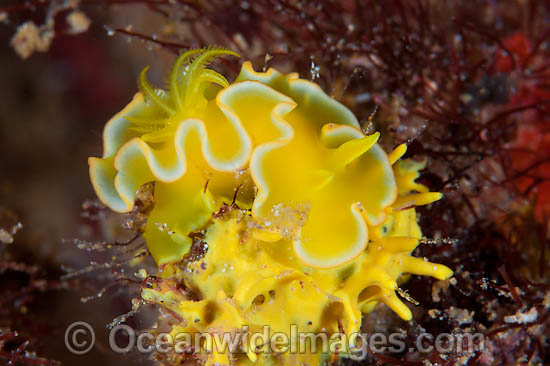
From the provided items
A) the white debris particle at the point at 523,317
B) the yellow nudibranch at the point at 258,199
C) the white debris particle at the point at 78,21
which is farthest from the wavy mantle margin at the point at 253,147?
the white debris particle at the point at 78,21

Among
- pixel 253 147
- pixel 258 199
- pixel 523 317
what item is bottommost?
pixel 523 317

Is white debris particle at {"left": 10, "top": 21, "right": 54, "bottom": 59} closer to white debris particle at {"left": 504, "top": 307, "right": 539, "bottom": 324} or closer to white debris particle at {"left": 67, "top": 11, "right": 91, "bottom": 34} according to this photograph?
white debris particle at {"left": 67, "top": 11, "right": 91, "bottom": 34}

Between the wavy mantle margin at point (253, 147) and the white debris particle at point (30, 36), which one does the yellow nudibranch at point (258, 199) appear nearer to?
the wavy mantle margin at point (253, 147)

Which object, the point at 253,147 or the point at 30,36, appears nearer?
the point at 253,147

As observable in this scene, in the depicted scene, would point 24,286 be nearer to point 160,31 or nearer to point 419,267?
point 160,31

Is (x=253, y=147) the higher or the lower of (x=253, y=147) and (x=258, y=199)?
the higher

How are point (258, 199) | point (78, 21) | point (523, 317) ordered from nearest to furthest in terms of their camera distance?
point (258, 199) → point (523, 317) → point (78, 21)

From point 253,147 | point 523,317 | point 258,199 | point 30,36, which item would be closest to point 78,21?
point 30,36

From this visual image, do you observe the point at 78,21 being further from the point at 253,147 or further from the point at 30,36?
the point at 253,147


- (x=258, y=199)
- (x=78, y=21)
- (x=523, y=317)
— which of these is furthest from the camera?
(x=78, y=21)
